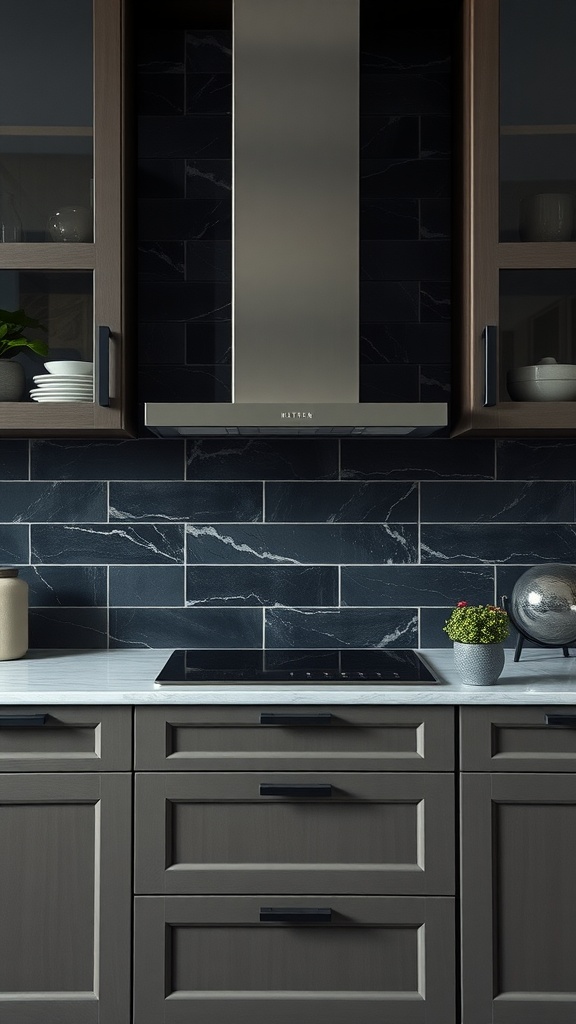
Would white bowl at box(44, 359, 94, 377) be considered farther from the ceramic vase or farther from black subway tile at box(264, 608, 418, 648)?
black subway tile at box(264, 608, 418, 648)

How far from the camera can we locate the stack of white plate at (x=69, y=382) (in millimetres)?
2070

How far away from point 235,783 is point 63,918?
48 cm

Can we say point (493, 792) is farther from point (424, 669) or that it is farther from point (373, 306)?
point (373, 306)

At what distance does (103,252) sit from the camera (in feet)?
6.72

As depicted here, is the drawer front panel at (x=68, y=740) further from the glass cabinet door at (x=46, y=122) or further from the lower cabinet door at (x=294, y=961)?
the glass cabinet door at (x=46, y=122)

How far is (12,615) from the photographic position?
2170mm

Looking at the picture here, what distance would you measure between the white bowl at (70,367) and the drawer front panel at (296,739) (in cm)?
85

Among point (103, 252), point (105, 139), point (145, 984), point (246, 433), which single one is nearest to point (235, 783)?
point (145, 984)

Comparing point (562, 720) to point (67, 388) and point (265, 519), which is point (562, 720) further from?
point (67, 388)

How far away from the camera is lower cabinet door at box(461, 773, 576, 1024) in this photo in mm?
1802

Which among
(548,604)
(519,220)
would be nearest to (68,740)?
(548,604)

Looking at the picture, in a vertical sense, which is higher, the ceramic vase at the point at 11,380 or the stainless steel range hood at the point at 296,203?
the stainless steel range hood at the point at 296,203

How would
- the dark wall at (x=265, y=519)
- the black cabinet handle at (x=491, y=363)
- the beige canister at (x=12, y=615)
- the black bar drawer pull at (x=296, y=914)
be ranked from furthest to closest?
the dark wall at (x=265, y=519), the beige canister at (x=12, y=615), the black cabinet handle at (x=491, y=363), the black bar drawer pull at (x=296, y=914)

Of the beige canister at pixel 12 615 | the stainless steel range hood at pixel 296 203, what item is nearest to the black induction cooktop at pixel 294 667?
the beige canister at pixel 12 615
